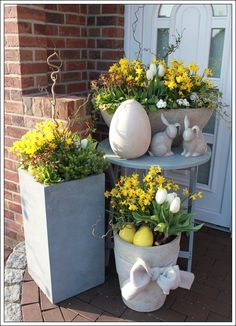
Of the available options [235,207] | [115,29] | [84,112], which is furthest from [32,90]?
[235,207]

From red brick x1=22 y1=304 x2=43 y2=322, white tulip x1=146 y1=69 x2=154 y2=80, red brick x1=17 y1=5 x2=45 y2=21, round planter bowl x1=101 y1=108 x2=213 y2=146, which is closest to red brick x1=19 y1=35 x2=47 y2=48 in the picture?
red brick x1=17 y1=5 x2=45 y2=21

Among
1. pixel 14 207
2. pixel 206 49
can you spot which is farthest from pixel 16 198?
pixel 206 49

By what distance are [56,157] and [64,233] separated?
0.44 metres

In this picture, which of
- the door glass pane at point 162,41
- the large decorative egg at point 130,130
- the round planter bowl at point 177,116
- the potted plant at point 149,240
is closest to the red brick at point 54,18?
the door glass pane at point 162,41

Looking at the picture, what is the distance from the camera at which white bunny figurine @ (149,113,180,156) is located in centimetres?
209

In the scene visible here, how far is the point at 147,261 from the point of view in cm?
187

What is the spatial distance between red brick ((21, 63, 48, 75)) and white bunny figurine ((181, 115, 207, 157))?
1082 millimetres

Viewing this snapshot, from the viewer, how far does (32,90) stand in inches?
95.2

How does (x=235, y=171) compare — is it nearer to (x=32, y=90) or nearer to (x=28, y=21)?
(x=32, y=90)

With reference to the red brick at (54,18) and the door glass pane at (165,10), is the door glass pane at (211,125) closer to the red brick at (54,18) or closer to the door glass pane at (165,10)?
the door glass pane at (165,10)

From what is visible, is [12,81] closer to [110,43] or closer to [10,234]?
[110,43]

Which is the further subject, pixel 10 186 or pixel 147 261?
pixel 10 186

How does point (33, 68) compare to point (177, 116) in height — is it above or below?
above

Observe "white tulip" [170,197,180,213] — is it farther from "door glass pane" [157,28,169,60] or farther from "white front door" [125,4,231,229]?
"door glass pane" [157,28,169,60]
